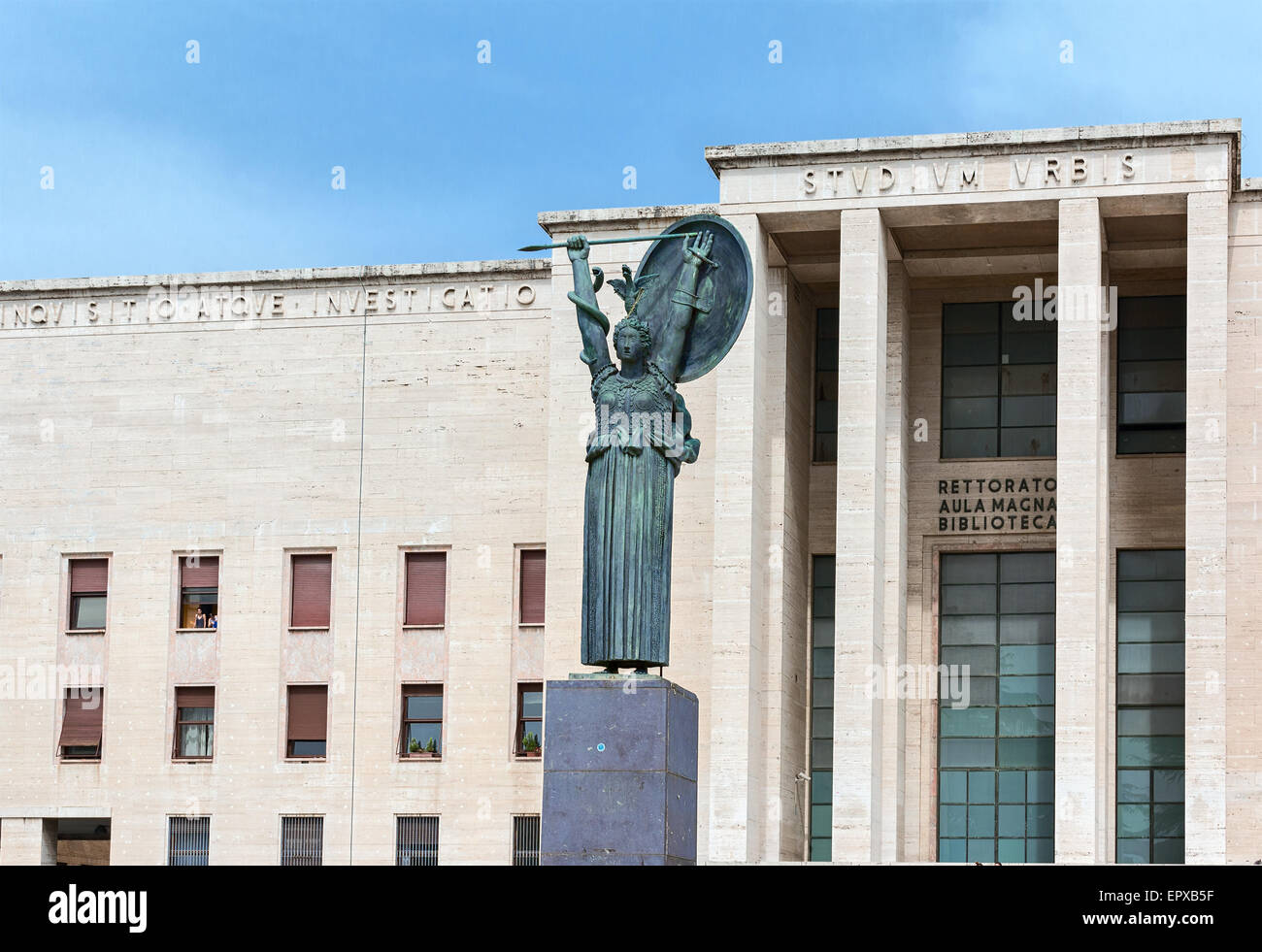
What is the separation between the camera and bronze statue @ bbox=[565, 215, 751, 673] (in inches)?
760

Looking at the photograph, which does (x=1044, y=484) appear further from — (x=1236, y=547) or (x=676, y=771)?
(x=676, y=771)

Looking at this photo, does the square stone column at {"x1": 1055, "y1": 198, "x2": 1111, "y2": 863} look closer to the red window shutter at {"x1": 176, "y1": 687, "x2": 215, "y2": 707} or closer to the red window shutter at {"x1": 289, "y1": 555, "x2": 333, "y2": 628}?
the red window shutter at {"x1": 289, "y1": 555, "x2": 333, "y2": 628}

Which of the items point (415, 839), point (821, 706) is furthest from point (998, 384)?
point (415, 839)

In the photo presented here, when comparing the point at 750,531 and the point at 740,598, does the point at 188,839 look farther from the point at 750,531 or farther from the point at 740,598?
the point at 750,531

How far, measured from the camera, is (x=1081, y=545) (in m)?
34.2

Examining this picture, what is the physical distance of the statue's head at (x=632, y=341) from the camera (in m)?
19.8

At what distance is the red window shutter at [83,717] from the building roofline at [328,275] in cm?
815

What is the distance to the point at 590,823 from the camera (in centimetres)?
1861

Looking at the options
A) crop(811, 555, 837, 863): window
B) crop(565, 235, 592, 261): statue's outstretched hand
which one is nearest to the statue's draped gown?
crop(565, 235, 592, 261): statue's outstretched hand

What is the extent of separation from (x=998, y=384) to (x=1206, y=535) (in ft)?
20.2

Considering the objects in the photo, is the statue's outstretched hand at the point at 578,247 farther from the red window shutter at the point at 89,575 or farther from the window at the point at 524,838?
the red window shutter at the point at 89,575

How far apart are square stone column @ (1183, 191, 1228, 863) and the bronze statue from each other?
16.0 meters

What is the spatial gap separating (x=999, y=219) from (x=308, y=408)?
45.3 feet
